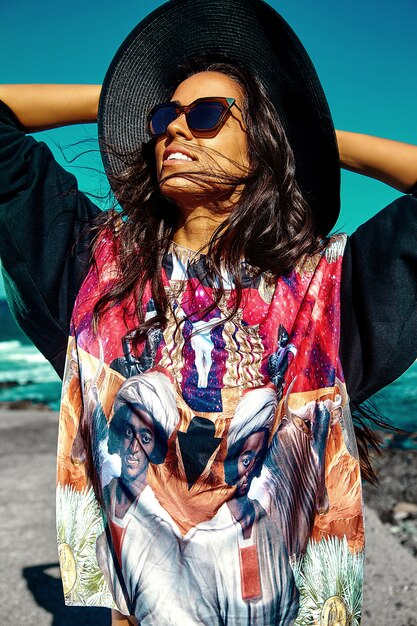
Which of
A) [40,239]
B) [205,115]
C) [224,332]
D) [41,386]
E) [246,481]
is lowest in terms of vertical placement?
[41,386]

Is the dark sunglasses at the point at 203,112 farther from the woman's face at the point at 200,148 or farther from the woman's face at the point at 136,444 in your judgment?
the woman's face at the point at 136,444

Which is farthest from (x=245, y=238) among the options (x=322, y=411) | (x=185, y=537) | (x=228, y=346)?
(x=185, y=537)

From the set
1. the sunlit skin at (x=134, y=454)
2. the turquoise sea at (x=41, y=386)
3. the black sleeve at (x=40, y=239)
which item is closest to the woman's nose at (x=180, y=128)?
the black sleeve at (x=40, y=239)

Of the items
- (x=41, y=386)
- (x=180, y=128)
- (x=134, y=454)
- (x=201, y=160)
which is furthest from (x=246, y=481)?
(x=41, y=386)

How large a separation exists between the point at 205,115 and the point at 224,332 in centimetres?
63

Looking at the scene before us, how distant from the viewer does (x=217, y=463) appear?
158 centimetres

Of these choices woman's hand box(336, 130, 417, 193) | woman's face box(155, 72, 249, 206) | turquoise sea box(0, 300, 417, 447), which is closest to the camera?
woman's face box(155, 72, 249, 206)

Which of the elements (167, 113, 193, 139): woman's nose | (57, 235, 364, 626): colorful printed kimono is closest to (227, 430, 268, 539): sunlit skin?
(57, 235, 364, 626): colorful printed kimono

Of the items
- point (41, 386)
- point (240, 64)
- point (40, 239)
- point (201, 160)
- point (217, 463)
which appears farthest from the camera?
point (41, 386)

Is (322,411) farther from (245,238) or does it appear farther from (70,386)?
(70,386)

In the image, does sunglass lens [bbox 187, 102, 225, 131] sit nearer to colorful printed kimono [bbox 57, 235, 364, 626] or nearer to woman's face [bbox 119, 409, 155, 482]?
colorful printed kimono [bbox 57, 235, 364, 626]

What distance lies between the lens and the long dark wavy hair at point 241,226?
5.76 feet

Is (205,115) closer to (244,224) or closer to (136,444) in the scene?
(244,224)

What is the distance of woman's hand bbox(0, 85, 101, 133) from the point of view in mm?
1990
